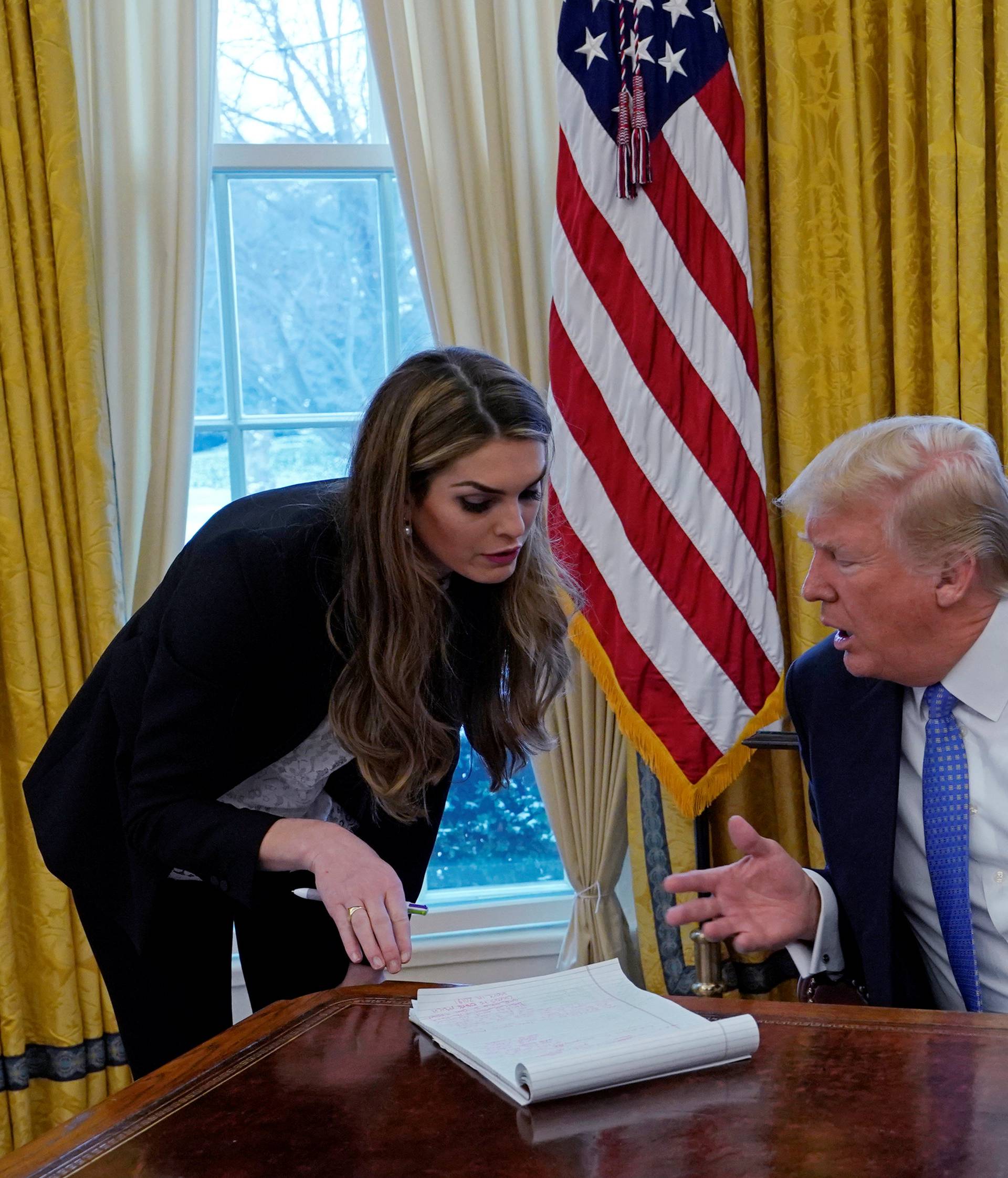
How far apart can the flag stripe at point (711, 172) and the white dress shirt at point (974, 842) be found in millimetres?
1519

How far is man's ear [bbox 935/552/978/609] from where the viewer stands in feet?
6.13

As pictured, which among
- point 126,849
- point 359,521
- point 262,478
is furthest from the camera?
point 262,478

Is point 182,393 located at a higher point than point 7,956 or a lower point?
higher

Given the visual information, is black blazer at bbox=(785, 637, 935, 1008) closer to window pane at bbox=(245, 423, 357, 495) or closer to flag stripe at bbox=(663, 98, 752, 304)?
flag stripe at bbox=(663, 98, 752, 304)

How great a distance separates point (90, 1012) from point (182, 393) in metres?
1.58

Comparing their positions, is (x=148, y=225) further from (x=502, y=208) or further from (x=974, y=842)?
(x=974, y=842)

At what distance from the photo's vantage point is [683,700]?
3.07 m

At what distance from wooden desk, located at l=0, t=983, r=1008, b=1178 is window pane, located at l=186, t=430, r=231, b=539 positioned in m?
2.39

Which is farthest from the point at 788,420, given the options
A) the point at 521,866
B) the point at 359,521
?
the point at 359,521

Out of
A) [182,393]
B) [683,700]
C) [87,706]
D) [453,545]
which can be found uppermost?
[182,393]

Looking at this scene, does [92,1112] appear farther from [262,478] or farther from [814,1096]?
[262,478]

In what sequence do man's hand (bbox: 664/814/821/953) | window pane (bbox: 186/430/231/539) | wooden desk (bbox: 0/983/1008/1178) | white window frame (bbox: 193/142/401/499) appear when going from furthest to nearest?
window pane (bbox: 186/430/231/539) < white window frame (bbox: 193/142/401/499) < man's hand (bbox: 664/814/821/953) < wooden desk (bbox: 0/983/1008/1178)

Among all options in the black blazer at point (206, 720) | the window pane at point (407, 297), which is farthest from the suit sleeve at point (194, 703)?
the window pane at point (407, 297)

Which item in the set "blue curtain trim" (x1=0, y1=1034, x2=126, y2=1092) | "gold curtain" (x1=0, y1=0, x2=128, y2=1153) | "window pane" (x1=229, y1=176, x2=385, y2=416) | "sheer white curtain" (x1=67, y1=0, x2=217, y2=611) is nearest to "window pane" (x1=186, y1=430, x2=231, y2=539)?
A: "window pane" (x1=229, y1=176, x2=385, y2=416)
